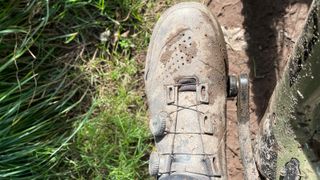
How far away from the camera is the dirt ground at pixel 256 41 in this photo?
73.2 inches

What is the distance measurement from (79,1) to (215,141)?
0.67 meters

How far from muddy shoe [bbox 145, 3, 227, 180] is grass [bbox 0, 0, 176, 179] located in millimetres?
174

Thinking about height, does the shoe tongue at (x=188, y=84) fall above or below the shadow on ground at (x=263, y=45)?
below

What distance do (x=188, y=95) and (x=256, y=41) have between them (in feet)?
1.07

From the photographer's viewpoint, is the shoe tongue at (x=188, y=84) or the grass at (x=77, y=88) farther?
the grass at (x=77, y=88)

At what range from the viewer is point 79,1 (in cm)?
194

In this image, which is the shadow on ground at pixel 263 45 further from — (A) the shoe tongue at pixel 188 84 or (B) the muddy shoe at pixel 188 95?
(A) the shoe tongue at pixel 188 84

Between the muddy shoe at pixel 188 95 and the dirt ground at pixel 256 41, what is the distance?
114 millimetres

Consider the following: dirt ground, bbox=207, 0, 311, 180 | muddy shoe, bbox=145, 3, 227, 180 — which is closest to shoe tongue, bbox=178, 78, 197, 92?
muddy shoe, bbox=145, 3, 227, 180

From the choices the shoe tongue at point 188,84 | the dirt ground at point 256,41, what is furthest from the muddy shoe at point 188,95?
the dirt ground at point 256,41

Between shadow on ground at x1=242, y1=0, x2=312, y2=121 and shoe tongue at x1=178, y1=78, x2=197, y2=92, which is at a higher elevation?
shadow on ground at x1=242, y1=0, x2=312, y2=121

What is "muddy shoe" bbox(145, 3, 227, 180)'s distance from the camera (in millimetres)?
1697

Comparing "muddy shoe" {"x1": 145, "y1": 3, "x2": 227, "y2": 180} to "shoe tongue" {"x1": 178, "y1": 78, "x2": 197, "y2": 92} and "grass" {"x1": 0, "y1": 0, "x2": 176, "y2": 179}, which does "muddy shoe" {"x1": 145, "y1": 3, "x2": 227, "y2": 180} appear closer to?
"shoe tongue" {"x1": 178, "y1": 78, "x2": 197, "y2": 92}

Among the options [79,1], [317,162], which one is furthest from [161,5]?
[317,162]
